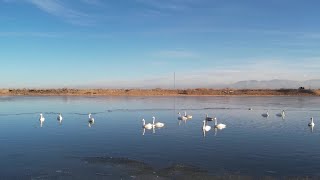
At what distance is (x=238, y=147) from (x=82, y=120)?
21158 mm

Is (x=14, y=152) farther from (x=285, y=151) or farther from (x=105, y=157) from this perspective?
(x=285, y=151)

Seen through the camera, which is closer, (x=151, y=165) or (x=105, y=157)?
(x=151, y=165)

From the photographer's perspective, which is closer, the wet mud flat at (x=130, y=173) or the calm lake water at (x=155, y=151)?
the wet mud flat at (x=130, y=173)

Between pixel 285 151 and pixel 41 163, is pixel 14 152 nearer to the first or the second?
pixel 41 163

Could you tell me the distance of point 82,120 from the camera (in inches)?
1690

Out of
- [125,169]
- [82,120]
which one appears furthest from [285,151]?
[82,120]

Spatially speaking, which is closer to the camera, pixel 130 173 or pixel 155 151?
pixel 130 173

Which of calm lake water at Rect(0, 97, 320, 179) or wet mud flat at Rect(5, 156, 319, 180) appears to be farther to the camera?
calm lake water at Rect(0, 97, 320, 179)

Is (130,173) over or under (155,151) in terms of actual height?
under

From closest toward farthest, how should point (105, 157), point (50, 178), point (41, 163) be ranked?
point (50, 178) → point (41, 163) → point (105, 157)

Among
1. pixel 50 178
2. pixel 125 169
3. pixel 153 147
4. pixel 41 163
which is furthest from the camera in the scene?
pixel 153 147

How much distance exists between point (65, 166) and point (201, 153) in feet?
25.9

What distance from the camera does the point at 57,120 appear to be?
141 ft

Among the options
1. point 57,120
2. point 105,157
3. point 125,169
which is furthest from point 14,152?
point 57,120
